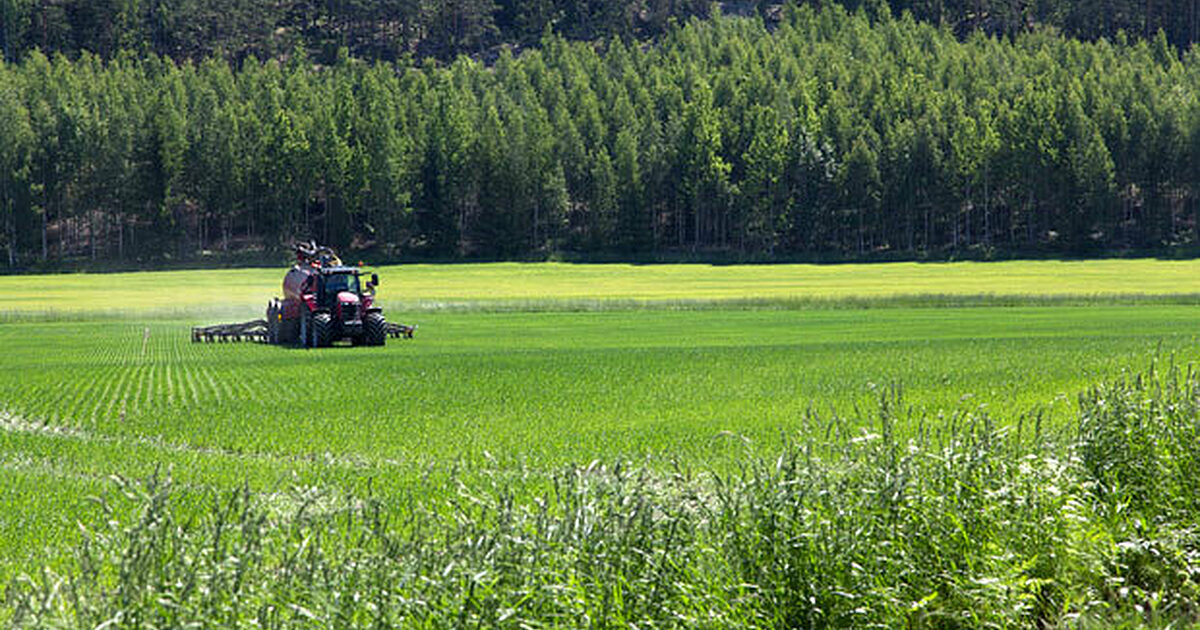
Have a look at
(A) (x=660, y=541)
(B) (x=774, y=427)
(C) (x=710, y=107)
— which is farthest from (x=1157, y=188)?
(A) (x=660, y=541)

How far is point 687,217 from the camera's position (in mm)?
151500

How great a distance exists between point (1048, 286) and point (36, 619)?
86.9 metres

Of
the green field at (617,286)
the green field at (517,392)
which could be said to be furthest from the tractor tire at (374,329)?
the green field at (617,286)

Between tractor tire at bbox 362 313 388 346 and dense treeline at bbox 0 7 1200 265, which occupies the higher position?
dense treeline at bbox 0 7 1200 265

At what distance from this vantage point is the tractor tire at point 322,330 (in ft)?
149

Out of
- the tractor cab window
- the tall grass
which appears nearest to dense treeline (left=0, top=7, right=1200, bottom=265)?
the tractor cab window

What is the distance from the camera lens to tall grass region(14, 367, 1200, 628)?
8523 millimetres

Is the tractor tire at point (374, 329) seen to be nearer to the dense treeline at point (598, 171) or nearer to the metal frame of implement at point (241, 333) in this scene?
the metal frame of implement at point (241, 333)

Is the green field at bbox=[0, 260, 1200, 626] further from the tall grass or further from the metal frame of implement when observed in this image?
the metal frame of implement

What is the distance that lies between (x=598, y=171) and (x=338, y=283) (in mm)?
91695

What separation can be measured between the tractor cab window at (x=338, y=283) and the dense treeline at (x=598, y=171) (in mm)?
87207

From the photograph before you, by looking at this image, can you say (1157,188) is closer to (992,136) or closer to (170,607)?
(992,136)

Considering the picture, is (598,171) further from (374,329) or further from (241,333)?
(374,329)

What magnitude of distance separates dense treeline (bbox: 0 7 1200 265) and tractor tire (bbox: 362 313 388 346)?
87.0m
